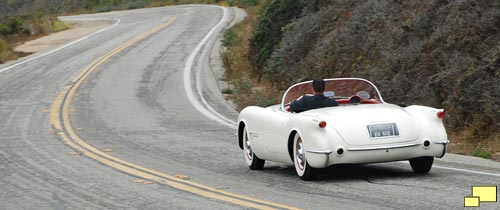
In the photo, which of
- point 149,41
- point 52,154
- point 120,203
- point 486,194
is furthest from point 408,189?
point 149,41

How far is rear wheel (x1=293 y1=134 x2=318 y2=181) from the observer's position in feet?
35.1

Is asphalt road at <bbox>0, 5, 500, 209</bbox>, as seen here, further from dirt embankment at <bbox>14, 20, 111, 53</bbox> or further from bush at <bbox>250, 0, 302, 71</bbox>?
dirt embankment at <bbox>14, 20, 111, 53</bbox>

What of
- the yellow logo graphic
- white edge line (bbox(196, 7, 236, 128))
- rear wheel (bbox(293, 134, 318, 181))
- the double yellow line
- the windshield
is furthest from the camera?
white edge line (bbox(196, 7, 236, 128))

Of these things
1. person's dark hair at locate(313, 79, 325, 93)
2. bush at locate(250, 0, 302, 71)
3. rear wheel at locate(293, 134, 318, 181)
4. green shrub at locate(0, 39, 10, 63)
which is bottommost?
green shrub at locate(0, 39, 10, 63)

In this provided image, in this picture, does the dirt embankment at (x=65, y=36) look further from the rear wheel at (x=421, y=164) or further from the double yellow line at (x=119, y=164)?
the rear wheel at (x=421, y=164)

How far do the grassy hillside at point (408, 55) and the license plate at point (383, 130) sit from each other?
3405mm

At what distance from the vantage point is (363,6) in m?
22.5

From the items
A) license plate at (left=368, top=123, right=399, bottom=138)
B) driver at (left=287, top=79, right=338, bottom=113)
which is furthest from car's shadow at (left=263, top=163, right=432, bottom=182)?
driver at (left=287, top=79, right=338, bottom=113)

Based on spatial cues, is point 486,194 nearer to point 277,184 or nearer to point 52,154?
point 277,184

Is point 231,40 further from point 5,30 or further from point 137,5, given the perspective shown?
point 137,5

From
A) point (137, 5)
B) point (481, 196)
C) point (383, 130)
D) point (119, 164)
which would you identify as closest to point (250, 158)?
point (119, 164)

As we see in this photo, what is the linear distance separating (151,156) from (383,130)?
536cm

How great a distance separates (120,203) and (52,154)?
578 cm

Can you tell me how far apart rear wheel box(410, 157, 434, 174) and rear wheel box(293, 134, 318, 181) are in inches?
47.4
